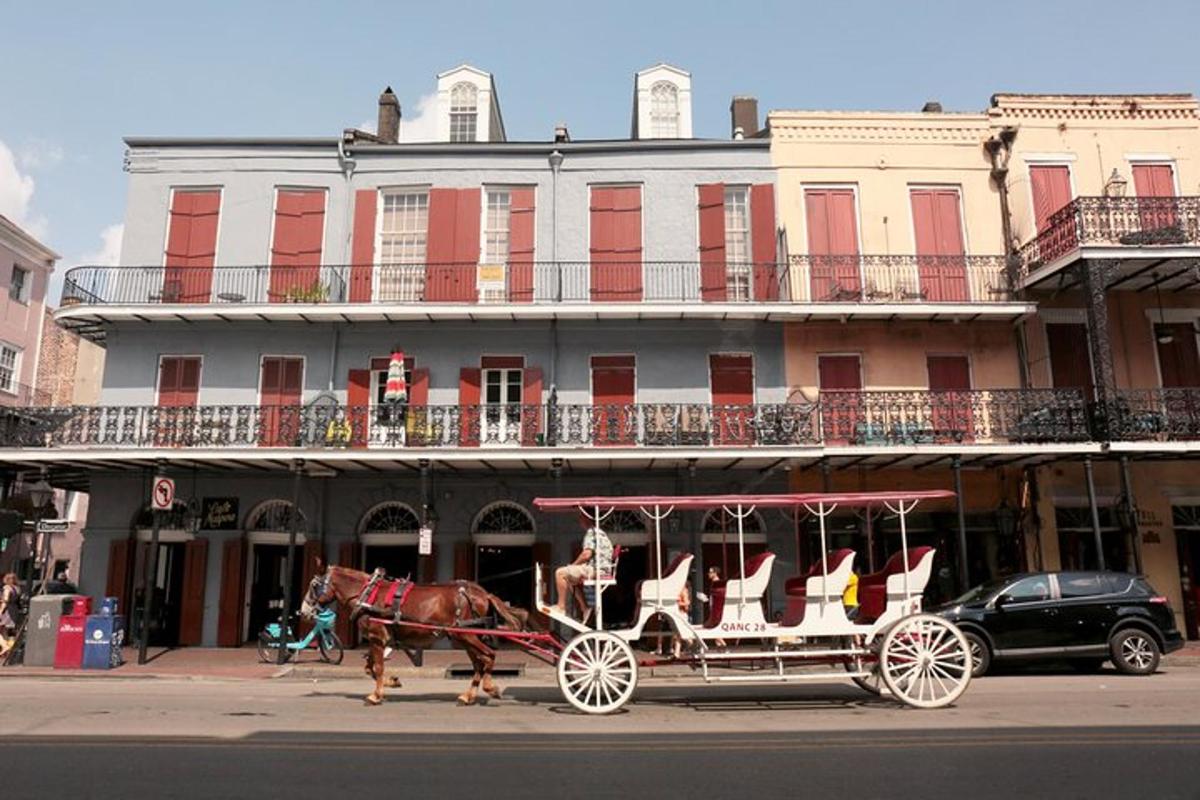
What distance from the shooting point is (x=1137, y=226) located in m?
18.2

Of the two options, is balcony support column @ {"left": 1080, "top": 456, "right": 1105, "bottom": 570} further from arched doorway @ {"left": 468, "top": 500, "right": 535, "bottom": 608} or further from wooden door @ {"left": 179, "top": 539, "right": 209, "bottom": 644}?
wooden door @ {"left": 179, "top": 539, "right": 209, "bottom": 644}

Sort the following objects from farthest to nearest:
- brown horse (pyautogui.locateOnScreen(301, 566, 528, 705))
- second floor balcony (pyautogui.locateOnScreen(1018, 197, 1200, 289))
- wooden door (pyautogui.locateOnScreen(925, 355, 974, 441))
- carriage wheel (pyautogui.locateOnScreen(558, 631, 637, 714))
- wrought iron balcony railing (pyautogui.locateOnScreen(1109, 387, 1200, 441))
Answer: wooden door (pyautogui.locateOnScreen(925, 355, 974, 441)) → second floor balcony (pyautogui.locateOnScreen(1018, 197, 1200, 289)) → wrought iron balcony railing (pyautogui.locateOnScreen(1109, 387, 1200, 441)) → brown horse (pyautogui.locateOnScreen(301, 566, 528, 705)) → carriage wheel (pyautogui.locateOnScreen(558, 631, 637, 714))

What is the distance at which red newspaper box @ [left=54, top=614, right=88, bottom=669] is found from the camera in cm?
1519

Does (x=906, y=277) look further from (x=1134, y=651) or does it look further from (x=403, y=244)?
(x=403, y=244)

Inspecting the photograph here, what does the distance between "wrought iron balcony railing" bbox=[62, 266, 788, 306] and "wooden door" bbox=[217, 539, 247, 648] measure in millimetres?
5719

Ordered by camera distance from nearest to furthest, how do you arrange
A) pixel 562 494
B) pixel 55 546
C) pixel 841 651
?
1. pixel 841 651
2. pixel 562 494
3. pixel 55 546

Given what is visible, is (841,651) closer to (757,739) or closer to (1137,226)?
(757,739)

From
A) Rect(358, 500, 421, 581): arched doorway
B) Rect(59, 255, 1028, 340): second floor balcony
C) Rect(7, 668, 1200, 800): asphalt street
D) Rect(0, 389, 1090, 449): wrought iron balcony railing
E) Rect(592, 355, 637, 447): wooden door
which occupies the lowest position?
Rect(7, 668, 1200, 800): asphalt street

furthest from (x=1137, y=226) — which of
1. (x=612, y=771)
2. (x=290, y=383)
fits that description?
(x=290, y=383)

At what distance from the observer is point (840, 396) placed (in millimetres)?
18406

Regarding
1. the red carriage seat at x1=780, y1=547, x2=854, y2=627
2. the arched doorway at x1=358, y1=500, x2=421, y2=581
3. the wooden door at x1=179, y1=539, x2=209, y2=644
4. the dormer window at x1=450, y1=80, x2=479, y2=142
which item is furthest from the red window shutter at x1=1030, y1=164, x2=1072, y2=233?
the wooden door at x1=179, y1=539, x2=209, y2=644

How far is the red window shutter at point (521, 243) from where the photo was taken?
19.5m

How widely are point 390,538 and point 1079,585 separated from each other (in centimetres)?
1377

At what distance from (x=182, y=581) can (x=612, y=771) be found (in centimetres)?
1598
